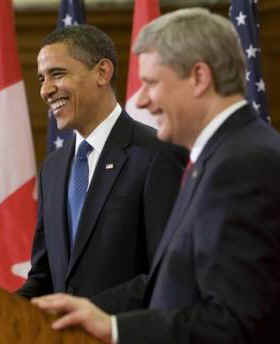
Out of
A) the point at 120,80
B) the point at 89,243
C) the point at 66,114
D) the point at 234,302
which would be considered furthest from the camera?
the point at 120,80

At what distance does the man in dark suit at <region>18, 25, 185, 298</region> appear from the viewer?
9.83 ft

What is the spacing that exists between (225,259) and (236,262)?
0.02 m

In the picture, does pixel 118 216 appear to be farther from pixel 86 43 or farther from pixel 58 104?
pixel 86 43

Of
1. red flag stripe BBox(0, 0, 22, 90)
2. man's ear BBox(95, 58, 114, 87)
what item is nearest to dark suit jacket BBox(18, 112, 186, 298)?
man's ear BBox(95, 58, 114, 87)

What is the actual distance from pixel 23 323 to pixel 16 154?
3145 mm

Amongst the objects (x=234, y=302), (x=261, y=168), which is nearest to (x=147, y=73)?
(x=261, y=168)

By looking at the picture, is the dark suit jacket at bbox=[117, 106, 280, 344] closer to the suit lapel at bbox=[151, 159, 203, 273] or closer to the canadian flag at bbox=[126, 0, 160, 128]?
the suit lapel at bbox=[151, 159, 203, 273]

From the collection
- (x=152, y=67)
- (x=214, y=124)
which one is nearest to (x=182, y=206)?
(x=214, y=124)

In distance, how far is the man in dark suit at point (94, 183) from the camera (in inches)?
118

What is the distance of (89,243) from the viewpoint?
3.01 meters

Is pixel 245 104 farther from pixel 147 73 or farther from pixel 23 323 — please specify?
pixel 23 323

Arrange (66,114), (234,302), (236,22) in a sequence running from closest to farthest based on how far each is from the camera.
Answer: (234,302)
(66,114)
(236,22)

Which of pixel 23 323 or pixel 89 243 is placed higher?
pixel 23 323

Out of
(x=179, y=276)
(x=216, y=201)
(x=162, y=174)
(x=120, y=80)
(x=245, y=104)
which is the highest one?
(x=245, y=104)
